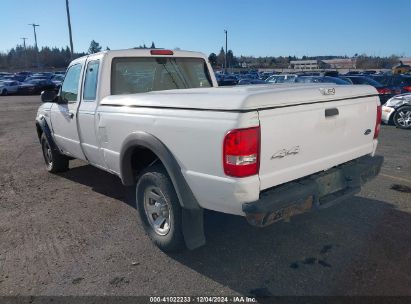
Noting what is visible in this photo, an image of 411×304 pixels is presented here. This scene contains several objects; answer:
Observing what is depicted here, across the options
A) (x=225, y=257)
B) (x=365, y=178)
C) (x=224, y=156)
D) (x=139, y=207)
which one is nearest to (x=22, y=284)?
(x=139, y=207)

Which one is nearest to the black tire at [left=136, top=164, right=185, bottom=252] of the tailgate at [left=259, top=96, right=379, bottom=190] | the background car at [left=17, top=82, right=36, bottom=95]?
the tailgate at [left=259, top=96, right=379, bottom=190]

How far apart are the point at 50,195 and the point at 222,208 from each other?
3.69 meters

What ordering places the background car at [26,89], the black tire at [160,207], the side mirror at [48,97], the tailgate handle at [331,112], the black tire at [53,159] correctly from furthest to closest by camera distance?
the background car at [26,89]
the black tire at [53,159]
the side mirror at [48,97]
the black tire at [160,207]
the tailgate handle at [331,112]

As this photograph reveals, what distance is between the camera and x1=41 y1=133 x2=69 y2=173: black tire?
648cm

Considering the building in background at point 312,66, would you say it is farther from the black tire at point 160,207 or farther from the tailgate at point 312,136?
the black tire at point 160,207

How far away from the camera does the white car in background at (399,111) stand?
11305mm

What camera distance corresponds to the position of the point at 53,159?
654 centimetres

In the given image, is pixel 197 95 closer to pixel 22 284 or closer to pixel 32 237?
pixel 22 284

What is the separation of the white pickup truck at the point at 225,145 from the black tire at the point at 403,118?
8.61 meters

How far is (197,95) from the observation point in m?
3.14

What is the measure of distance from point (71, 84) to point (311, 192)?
4001 mm

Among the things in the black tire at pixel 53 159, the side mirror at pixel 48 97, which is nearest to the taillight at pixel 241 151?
the side mirror at pixel 48 97

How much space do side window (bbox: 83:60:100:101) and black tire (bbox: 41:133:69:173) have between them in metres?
2.00

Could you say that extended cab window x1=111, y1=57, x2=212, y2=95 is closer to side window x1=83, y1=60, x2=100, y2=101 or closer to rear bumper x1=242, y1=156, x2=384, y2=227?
side window x1=83, y1=60, x2=100, y2=101
